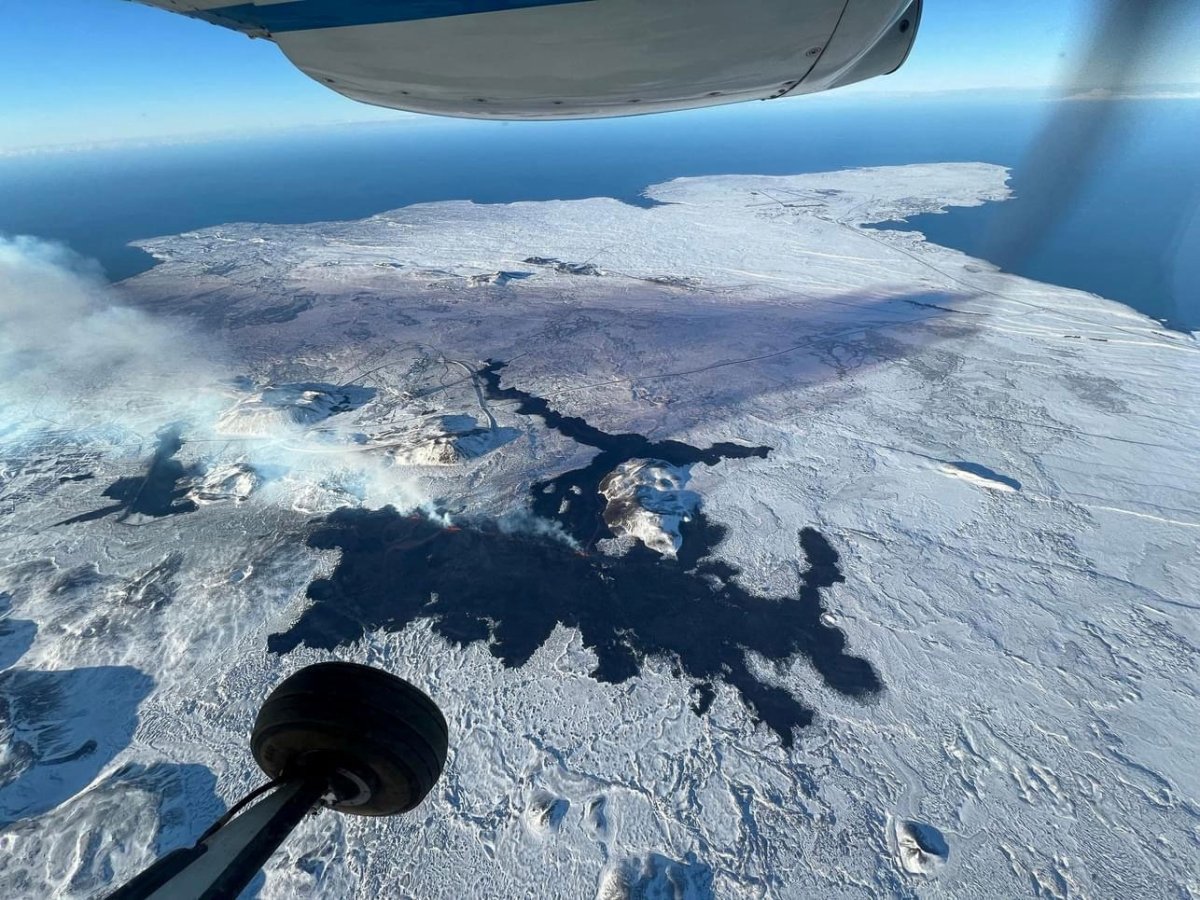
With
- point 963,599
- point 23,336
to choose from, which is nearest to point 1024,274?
point 963,599

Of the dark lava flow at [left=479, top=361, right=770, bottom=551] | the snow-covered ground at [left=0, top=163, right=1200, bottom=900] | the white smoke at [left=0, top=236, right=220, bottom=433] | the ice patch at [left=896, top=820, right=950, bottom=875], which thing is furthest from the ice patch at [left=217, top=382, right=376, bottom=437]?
the ice patch at [left=896, top=820, right=950, bottom=875]

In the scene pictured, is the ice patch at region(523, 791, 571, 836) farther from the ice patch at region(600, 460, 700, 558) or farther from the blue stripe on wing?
the blue stripe on wing

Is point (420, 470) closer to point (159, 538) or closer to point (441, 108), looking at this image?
point (159, 538)

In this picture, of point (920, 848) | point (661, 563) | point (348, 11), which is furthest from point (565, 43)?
point (661, 563)

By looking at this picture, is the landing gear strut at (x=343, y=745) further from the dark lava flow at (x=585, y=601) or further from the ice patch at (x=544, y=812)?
the dark lava flow at (x=585, y=601)

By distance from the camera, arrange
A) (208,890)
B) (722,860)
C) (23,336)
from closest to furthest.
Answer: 1. (208,890)
2. (722,860)
3. (23,336)

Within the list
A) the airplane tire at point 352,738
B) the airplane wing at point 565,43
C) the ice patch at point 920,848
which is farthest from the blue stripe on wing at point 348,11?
the ice patch at point 920,848

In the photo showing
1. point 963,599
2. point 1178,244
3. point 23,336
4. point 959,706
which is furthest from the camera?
point 1178,244
